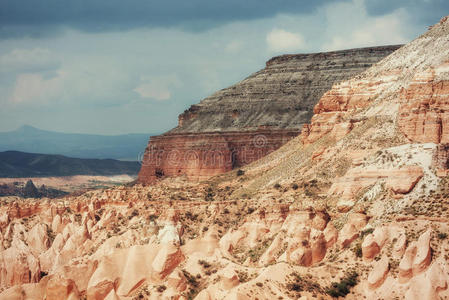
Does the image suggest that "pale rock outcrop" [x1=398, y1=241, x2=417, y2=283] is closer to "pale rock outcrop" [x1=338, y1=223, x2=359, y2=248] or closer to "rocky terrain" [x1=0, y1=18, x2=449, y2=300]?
"rocky terrain" [x1=0, y1=18, x2=449, y2=300]

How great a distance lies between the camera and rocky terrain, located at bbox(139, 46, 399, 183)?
443 ft

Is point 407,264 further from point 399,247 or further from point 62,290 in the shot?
point 62,290

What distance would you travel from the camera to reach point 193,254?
7688cm

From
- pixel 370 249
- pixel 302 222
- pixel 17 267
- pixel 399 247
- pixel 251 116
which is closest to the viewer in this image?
pixel 399 247

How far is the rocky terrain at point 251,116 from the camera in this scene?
443 feet

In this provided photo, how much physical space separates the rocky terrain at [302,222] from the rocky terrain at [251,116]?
20.4 m

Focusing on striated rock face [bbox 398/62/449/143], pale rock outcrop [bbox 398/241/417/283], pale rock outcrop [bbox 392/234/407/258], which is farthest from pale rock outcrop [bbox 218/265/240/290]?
striated rock face [bbox 398/62/449/143]

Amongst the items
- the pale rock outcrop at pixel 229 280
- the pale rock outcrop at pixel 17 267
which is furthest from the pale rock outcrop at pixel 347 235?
the pale rock outcrop at pixel 17 267

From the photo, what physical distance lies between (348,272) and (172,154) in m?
84.2

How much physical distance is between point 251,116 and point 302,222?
80.6 m

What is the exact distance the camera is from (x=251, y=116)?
500 ft

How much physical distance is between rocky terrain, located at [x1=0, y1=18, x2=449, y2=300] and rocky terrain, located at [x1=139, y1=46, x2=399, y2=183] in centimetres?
2043

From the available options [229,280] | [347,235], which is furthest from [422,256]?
[229,280]

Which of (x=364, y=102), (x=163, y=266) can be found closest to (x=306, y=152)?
(x=364, y=102)
